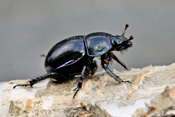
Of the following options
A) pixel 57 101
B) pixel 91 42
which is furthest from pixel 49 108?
pixel 91 42

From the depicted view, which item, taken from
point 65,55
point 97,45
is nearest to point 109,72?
point 97,45

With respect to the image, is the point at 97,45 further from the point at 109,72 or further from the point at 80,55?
the point at 109,72

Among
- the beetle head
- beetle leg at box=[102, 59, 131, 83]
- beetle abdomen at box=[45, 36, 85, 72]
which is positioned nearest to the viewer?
beetle leg at box=[102, 59, 131, 83]

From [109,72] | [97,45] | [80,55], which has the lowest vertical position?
[109,72]

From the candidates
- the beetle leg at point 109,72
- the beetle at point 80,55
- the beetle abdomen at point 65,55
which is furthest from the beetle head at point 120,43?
the beetle abdomen at point 65,55

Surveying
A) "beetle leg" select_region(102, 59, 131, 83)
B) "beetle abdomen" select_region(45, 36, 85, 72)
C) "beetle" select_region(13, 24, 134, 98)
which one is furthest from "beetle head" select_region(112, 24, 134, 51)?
"beetle abdomen" select_region(45, 36, 85, 72)

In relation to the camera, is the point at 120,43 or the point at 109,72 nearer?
the point at 109,72

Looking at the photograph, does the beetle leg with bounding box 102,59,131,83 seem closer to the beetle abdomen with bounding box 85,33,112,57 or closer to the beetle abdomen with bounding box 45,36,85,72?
the beetle abdomen with bounding box 85,33,112,57

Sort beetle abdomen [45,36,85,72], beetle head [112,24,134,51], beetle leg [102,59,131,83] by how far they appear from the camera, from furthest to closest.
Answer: beetle head [112,24,134,51] < beetle abdomen [45,36,85,72] < beetle leg [102,59,131,83]

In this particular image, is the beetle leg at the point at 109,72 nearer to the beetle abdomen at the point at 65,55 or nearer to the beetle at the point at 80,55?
the beetle at the point at 80,55
